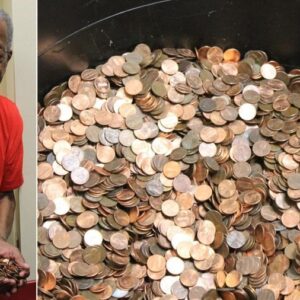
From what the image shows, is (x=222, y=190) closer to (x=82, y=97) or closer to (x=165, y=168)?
(x=165, y=168)

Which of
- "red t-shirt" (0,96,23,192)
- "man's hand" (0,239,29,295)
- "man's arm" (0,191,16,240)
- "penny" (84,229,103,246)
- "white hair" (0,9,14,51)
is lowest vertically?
"penny" (84,229,103,246)

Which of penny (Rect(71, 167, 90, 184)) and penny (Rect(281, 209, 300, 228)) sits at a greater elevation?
penny (Rect(71, 167, 90, 184))

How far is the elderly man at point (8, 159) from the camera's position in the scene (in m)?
0.87

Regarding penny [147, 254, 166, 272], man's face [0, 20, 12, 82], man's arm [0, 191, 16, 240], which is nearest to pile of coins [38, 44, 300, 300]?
penny [147, 254, 166, 272]

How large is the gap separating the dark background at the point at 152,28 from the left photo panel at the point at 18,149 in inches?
9.2

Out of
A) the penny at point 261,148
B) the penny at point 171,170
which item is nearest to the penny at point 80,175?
the penny at point 171,170

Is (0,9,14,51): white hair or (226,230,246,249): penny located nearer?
(0,9,14,51): white hair

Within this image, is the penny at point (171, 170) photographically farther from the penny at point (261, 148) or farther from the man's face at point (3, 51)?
the man's face at point (3, 51)

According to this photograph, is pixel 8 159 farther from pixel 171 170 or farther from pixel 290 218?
pixel 290 218

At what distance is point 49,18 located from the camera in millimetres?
1133

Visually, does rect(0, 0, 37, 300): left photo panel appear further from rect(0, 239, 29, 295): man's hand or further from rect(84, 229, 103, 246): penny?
rect(84, 229, 103, 246): penny

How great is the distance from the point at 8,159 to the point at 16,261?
0.16 m

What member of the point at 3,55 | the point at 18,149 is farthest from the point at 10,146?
the point at 3,55

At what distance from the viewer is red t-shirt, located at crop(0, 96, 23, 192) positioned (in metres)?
0.89
